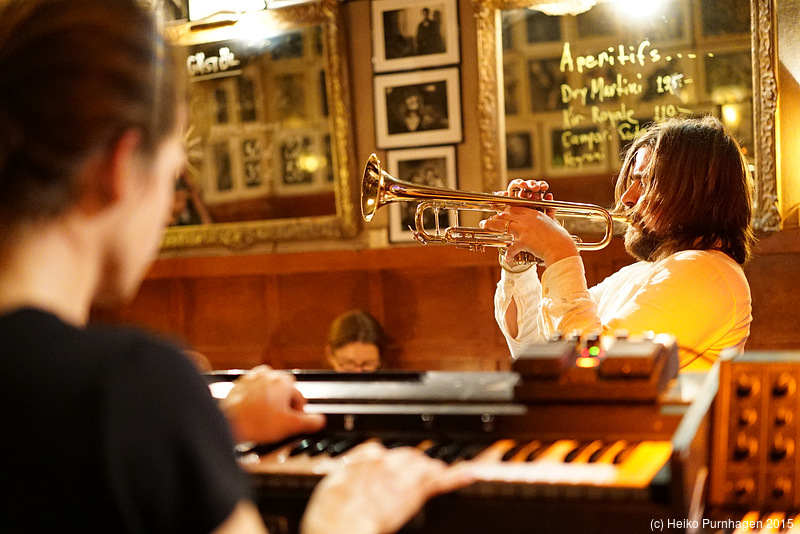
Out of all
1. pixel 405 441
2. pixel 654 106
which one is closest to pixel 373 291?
pixel 654 106

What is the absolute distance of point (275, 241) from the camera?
15.4 ft

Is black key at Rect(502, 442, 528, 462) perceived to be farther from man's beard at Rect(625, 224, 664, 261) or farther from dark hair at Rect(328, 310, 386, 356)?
dark hair at Rect(328, 310, 386, 356)

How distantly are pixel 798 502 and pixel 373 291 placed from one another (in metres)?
3.39

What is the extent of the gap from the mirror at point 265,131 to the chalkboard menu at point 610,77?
39.8 inches

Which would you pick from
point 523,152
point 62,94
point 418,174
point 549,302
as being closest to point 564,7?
point 523,152

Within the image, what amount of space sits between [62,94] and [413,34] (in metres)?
3.70

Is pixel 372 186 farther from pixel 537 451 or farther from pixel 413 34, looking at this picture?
pixel 537 451

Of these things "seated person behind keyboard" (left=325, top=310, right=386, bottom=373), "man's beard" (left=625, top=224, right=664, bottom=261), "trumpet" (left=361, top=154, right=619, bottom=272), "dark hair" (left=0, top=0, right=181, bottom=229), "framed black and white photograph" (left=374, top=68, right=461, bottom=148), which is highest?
"framed black and white photograph" (left=374, top=68, right=461, bottom=148)

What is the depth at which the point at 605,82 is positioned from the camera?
396 centimetres

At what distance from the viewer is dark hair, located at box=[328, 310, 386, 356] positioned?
4.02m

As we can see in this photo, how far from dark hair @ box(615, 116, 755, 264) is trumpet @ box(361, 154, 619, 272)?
394 mm

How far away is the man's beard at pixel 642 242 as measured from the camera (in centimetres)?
272

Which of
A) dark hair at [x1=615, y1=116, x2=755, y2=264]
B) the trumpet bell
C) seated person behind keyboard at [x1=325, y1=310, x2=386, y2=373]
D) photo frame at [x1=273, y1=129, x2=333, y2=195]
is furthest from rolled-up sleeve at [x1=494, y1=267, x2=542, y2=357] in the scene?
photo frame at [x1=273, y1=129, x2=333, y2=195]

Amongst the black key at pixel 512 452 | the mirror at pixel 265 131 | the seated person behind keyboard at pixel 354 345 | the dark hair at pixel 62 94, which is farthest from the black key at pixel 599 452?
the mirror at pixel 265 131
